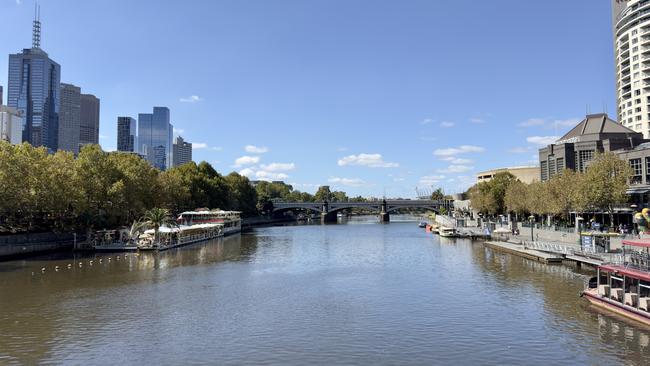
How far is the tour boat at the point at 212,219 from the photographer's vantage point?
12675cm

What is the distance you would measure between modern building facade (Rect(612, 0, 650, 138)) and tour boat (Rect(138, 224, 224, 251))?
135239 mm

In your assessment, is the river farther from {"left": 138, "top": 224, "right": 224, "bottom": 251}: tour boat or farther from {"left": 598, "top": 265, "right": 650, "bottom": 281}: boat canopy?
{"left": 138, "top": 224, "right": 224, "bottom": 251}: tour boat

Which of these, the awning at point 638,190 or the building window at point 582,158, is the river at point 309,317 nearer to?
the awning at point 638,190

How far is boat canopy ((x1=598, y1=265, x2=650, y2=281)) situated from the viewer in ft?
109

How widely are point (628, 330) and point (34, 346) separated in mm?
36767

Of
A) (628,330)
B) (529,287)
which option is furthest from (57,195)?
(628,330)

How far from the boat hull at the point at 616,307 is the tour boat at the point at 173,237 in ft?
227

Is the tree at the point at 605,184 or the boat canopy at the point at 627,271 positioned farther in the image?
the tree at the point at 605,184

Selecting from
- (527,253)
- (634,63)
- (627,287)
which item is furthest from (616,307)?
(634,63)

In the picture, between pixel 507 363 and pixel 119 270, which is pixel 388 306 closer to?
pixel 507 363

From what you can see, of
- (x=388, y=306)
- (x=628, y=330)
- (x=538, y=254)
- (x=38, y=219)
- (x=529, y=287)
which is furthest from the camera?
(x=38, y=219)

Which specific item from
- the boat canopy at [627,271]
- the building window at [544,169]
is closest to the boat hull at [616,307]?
the boat canopy at [627,271]

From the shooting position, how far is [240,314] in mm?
37250

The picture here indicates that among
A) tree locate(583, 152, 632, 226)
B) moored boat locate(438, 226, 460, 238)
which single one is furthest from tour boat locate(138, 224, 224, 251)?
tree locate(583, 152, 632, 226)
